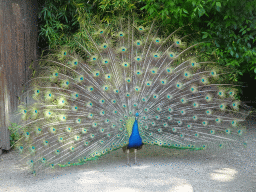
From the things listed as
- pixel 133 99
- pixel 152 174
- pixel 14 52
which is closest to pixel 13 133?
pixel 14 52

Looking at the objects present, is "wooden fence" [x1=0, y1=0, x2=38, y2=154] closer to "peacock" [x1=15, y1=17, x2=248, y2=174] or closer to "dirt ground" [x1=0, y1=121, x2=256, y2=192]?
"dirt ground" [x1=0, y1=121, x2=256, y2=192]

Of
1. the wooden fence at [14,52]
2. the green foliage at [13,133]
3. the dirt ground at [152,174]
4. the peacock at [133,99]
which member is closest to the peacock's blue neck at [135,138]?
the peacock at [133,99]

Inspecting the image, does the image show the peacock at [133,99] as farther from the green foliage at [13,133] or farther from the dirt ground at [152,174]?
the green foliage at [13,133]

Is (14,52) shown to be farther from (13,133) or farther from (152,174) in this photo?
(152,174)

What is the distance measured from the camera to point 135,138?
14.3 feet

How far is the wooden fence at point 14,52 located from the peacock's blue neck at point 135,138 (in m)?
2.50

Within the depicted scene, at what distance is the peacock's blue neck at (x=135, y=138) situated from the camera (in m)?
4.35

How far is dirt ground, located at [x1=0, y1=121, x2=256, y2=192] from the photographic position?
3898 millimetres

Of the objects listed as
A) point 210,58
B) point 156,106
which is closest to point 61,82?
point 156,106

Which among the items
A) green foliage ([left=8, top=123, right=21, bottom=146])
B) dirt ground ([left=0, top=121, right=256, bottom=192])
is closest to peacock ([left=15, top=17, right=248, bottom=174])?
dirt ground ([left=0, top=121, right=256, bottom=192])

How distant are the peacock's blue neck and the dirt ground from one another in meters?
0.38

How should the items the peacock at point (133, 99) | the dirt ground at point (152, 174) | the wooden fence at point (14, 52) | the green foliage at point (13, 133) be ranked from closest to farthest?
the dirt ground at point (152, 174), the peacock at point (133, 99), the wooden fence at point (14, 52), the green foliage at point (13, 133)

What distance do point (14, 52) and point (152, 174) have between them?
3424 mm

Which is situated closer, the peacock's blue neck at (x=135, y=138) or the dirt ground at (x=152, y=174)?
the dirt ground at (x=152, y=174)
